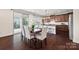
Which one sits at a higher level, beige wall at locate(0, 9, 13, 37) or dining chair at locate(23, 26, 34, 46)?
beige wall at locate(0, 9, 13, 37)

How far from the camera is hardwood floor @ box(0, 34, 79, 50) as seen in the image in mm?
2052

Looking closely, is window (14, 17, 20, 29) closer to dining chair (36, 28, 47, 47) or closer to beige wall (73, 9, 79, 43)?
dining chair (36, 28, 47, 47)

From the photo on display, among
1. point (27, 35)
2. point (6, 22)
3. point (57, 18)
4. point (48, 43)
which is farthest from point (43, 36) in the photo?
point (6, 22)

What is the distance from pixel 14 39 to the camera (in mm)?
2096

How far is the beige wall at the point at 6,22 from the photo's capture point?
2062mm

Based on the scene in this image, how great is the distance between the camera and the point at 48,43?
6.84 ft

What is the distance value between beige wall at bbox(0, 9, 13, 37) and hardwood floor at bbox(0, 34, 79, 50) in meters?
0.10

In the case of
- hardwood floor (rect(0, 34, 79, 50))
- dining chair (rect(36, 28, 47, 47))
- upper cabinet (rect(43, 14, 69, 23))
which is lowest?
hardwood floor (rect(0, 34, 79, 50))

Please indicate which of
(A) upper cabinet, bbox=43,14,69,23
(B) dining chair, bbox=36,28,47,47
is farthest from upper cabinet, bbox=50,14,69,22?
(B) dining chair, bbox=36,28,47,47
